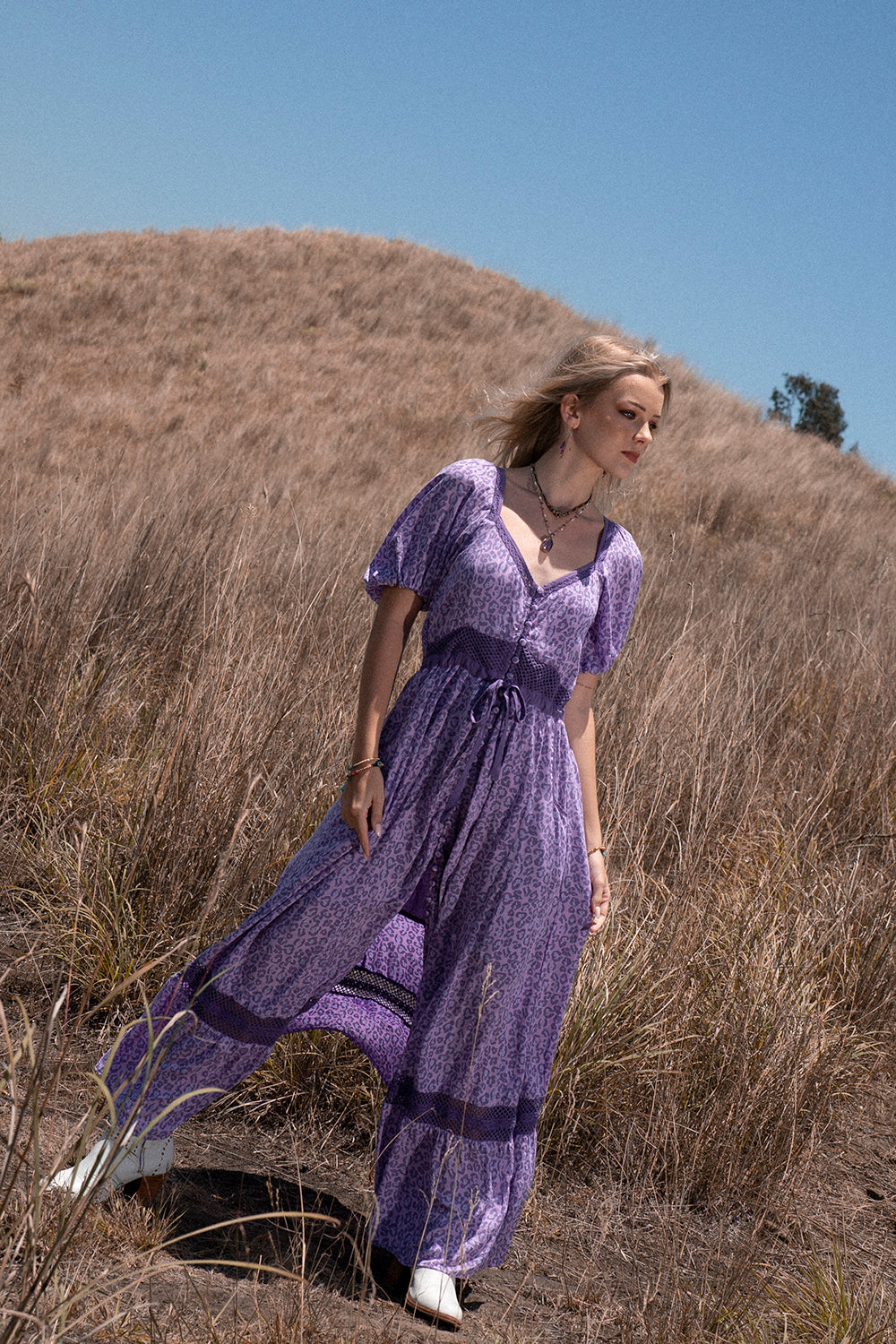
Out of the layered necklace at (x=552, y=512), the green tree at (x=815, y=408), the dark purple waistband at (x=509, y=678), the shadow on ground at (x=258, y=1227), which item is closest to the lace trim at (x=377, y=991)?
the shadow on ground at (x=258, y=1227)

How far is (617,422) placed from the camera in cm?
203

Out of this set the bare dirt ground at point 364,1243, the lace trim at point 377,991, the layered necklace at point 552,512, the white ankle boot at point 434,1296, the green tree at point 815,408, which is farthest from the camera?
the green tree at point 815,408

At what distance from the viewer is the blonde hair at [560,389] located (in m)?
2.04

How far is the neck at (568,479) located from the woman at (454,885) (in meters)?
0.01

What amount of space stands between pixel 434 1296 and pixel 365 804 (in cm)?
85

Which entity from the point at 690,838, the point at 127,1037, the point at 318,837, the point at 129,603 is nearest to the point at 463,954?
the point at 318,837

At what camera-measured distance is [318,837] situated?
1938 millimetres

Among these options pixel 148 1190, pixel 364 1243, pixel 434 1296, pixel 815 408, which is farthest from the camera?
pixel 815 408

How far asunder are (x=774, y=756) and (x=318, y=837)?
3.07 m

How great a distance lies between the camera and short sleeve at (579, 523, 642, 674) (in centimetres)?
208

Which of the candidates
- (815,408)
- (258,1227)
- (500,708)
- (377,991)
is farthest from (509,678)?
(815,408)

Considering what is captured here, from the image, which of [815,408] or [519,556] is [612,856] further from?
[815,408]

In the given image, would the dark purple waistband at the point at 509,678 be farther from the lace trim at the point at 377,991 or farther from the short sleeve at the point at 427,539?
the lace trim at the point at 377,991

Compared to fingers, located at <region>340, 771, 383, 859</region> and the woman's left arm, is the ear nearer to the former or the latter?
the woman's left arm
